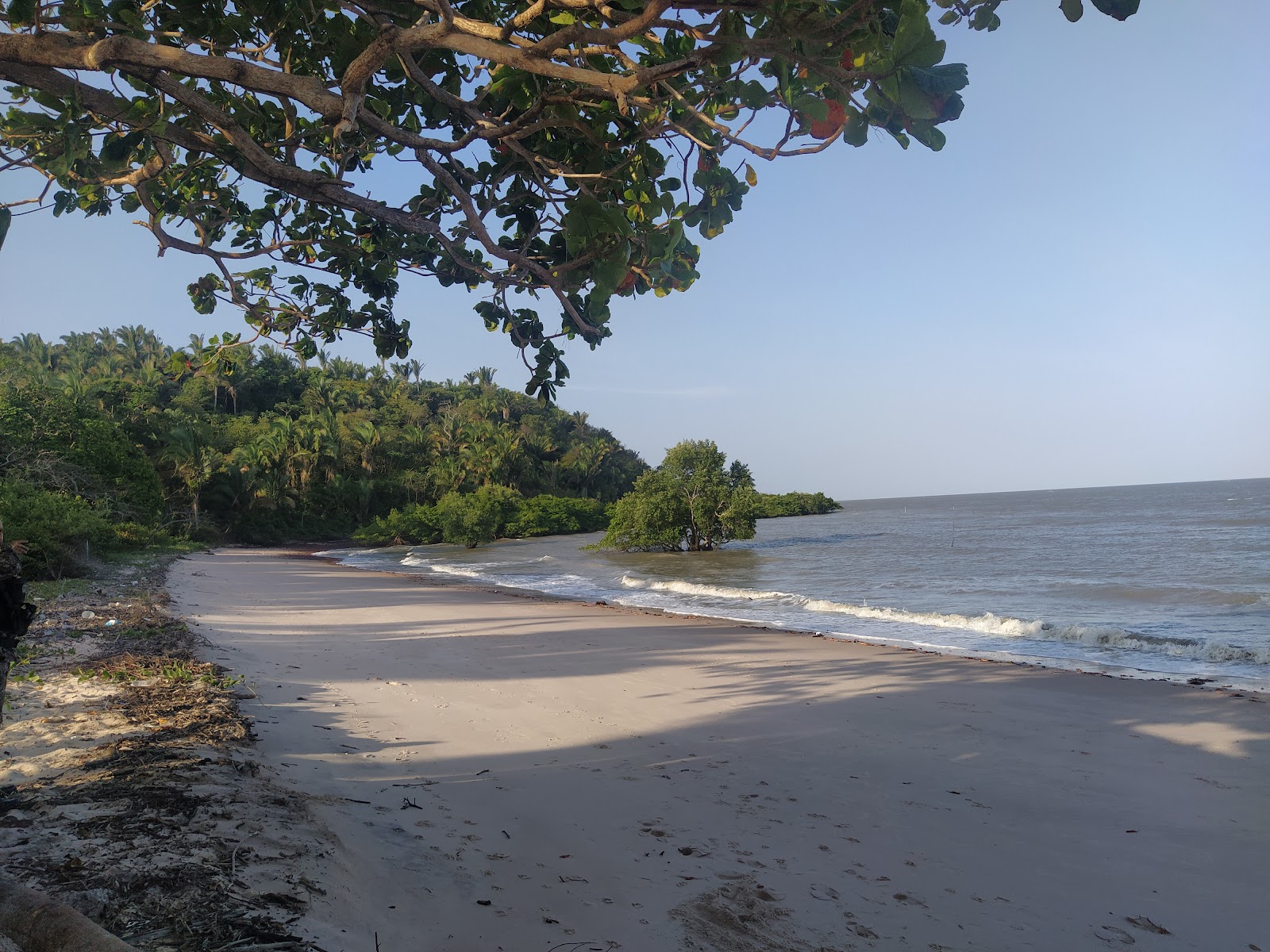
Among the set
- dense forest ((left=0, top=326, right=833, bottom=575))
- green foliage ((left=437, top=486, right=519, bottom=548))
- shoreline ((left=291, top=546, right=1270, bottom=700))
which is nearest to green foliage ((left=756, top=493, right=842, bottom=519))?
dense forest ((left=0, top=326, right=833, bottom=575))

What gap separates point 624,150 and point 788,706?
17.3 ft

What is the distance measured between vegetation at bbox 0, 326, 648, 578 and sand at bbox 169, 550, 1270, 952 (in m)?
11.1

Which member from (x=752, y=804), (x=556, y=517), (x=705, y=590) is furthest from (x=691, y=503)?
(x=752, y=804)

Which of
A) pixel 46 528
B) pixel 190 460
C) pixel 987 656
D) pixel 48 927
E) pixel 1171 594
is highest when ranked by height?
pixel 190 460

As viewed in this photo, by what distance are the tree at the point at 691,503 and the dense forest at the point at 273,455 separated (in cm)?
1579

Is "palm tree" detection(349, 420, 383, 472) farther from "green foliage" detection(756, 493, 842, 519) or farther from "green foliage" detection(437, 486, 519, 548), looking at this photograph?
"green foliage" detection(756, 493, 842, 519)

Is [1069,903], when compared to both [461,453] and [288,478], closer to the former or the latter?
[288,478]

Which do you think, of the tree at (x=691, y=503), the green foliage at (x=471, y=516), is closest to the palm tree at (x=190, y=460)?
Result: the green foliage at (x=471, y=516)

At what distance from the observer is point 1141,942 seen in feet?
10.5

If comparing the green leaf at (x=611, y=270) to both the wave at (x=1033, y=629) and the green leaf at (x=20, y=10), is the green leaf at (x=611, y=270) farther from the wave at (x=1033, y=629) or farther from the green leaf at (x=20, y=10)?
the wave at (x=1033, y=629)

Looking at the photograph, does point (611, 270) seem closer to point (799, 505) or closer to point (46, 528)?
point (46, 528)

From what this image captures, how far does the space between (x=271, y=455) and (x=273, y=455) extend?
0.11 meters

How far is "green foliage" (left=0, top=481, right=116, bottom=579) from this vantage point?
11.7 meters

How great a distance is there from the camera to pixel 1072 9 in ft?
7.10
